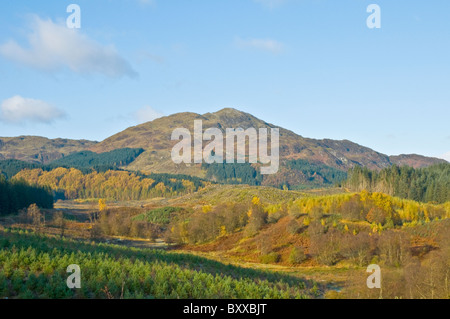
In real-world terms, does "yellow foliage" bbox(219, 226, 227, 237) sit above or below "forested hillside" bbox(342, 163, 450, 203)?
below

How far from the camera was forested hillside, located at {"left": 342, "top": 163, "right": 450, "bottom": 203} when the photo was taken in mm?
91938

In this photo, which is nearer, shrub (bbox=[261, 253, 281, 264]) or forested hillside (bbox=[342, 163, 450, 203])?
shrub (bbox=[261, 253, 281, 264])

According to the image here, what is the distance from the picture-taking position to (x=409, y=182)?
108000mm

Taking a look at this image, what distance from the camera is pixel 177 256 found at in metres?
31.5

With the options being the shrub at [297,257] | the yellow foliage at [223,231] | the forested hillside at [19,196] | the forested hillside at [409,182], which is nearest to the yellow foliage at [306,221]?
the shrub at [297,257]

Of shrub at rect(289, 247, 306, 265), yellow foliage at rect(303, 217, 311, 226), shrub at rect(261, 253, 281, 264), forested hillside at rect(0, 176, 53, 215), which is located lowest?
shrub at rect(261, 253, 281, 264)

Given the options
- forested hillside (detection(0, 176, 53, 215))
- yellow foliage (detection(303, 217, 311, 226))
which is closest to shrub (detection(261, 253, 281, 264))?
yellow foliage (detection(303, 217, 311, 226))

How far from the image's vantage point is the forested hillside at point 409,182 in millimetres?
91938

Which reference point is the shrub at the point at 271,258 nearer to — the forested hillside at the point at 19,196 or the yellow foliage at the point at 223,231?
the yellow foliage at the point at 223,231

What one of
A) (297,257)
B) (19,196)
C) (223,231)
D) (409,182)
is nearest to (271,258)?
(297,257)

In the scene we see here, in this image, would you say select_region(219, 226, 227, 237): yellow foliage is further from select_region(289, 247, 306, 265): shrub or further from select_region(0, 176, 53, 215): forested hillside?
select_region(0, 176, 53, 215): forested hillside

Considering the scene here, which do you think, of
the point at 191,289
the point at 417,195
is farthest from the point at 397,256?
the point at 417,195

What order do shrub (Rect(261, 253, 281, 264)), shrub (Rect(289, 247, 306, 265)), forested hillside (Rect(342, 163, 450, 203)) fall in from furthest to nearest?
forested hillside (Rect(342, 163, 450, 203)) < shrub (Rect(261, 253, 281, 264)) < shrub (Rect(289, 247, 306, 265))
